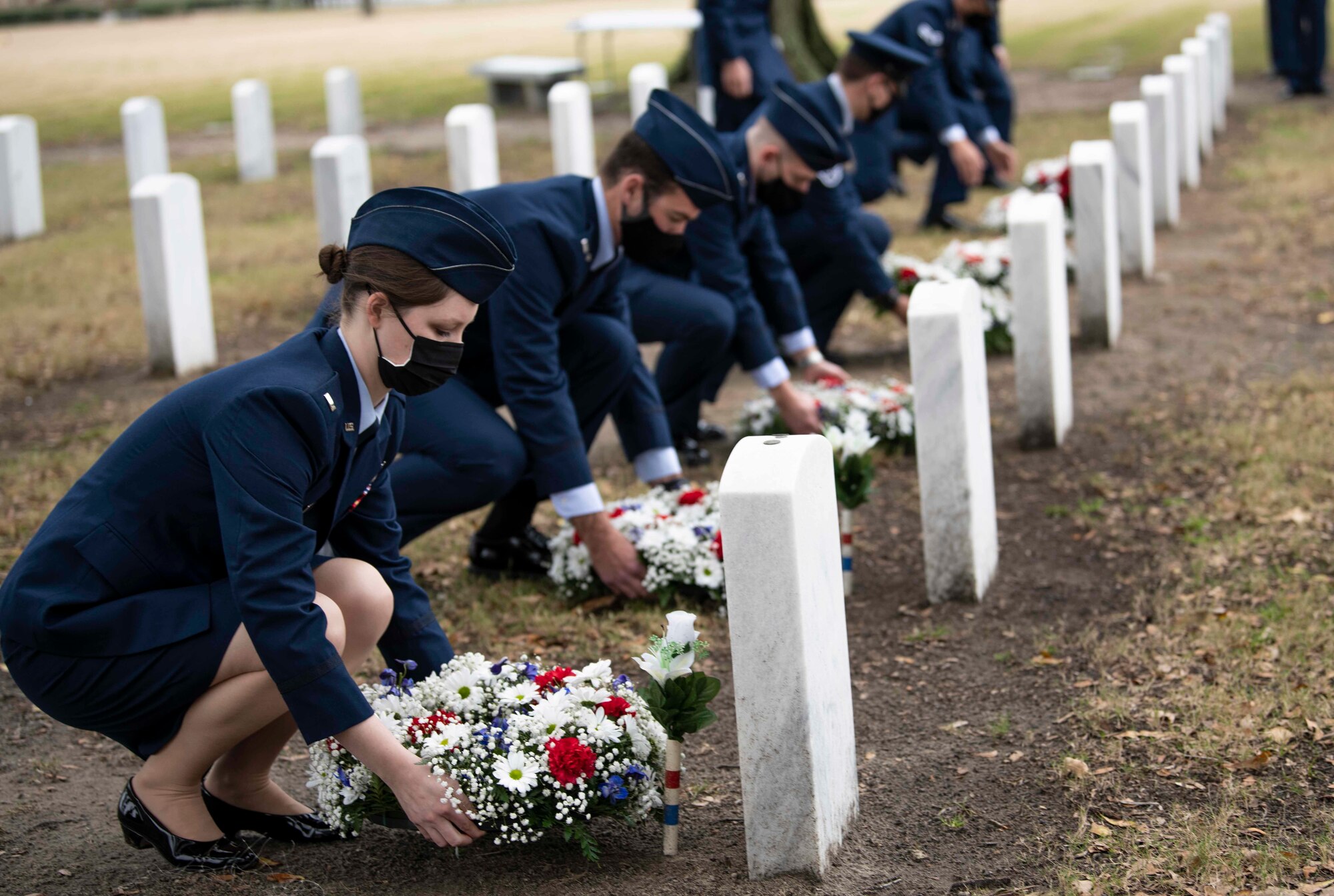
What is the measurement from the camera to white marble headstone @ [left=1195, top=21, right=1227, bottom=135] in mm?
14547

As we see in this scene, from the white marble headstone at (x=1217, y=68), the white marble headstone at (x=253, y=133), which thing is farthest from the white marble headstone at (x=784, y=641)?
the white marble headstone at (x=1217, y=68)

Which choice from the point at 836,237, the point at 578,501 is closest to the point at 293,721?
the point at 578,501

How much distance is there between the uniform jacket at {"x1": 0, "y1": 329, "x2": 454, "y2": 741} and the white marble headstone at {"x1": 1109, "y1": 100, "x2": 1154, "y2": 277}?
612 centimetres

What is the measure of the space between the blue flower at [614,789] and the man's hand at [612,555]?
1.47 m

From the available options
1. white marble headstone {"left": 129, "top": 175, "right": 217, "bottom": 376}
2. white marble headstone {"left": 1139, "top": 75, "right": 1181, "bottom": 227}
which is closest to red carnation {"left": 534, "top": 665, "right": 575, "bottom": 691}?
white marble headstone {"left": 129, "top": 175, "right": 217, "bottom": 376}

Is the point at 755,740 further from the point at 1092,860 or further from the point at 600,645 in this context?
the point at 600,645

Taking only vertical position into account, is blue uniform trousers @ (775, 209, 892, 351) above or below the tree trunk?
below

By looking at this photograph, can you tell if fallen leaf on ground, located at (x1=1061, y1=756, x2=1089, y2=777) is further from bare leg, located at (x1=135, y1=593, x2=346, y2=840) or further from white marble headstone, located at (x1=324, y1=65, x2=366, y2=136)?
white marble headstone, located at (x1=324, y1=65, x2=366, y2=136)

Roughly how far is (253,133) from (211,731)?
490 inches

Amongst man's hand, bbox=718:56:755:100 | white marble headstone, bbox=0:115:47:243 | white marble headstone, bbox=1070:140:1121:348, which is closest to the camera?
white marble headstone, bbox=1070:140:1121:348

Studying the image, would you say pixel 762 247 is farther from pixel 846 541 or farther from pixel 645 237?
pixel 846 541

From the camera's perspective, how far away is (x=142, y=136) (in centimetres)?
1232

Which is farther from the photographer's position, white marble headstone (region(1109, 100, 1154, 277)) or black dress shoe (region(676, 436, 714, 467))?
white marble headstone (region(1109, 100, 1154, 277))

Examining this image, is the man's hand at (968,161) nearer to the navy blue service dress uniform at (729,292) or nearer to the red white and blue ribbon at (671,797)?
the navy blue service dress uniform at (729,292)
